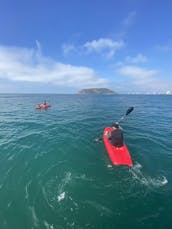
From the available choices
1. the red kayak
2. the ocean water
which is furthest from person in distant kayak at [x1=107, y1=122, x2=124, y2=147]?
the ocean water

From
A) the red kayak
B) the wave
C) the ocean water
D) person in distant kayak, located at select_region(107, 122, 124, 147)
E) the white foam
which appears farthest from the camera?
person in distant kayak, located at select_region(107, 122, 124, 147)

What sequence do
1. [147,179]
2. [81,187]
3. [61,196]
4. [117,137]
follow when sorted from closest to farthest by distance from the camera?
[61,196], [81,187], [147,179], [117,137]

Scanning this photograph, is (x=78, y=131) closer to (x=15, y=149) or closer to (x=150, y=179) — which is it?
(x=15, y=149)

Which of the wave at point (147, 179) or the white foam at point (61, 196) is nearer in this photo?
the white foam at point (61, 196)

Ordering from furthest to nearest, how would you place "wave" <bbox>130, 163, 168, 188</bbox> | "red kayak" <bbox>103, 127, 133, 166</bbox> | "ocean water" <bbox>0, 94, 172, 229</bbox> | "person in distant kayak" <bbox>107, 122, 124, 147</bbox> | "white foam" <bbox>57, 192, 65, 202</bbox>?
1. "person in distant kayak" <bbox>107, 122, 124, 147</bbox>
2. "red kayak" <bbox>103, 127, 133, 166</bbox>
3. "wave" <bbox>130, 163, 168, 188</bbox>
4. "white foam" <bbox>57, 192, 65, 202</bbox>
5. "ocean water" <bbox>0, 94, 172, 229</bbox>

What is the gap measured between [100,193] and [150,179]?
3.26 metres

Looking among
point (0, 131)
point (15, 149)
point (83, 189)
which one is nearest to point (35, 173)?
point (83, 189)

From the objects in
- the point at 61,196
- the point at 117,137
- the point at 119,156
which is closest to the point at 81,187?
the point at 61,196

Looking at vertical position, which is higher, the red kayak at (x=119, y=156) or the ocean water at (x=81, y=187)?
the red kayak at (x=119, y=156)

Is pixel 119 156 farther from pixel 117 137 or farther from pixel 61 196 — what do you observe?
pixel 61 196

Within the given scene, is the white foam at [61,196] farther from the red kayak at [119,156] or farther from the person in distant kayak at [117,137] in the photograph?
the person in distant kayak at [117,137]

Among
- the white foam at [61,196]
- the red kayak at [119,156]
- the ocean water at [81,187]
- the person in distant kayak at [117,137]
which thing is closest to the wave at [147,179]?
the ocean water at [81,187]

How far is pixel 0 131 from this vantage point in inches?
659

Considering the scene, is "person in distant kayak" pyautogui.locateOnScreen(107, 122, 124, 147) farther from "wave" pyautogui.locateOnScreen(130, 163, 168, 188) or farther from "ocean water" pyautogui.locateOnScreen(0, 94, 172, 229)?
"wave" pyautogui.locateOnScreen(130, 163, 168, 188)
